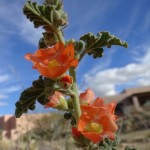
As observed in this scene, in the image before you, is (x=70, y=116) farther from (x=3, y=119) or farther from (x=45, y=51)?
(x=3, y=119)

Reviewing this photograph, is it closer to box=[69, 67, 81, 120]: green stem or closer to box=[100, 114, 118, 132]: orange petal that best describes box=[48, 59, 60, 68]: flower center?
box=[69, 67, 81, 120]: green stem

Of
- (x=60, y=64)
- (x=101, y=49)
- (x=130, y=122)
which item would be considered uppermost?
(x=130, y=122)

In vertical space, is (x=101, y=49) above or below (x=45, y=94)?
above

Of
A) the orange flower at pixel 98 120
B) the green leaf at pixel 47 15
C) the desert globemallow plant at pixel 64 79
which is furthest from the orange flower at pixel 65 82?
the green leaf at pixel 47 15

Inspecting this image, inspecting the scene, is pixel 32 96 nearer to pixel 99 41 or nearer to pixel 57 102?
pixel 57 102

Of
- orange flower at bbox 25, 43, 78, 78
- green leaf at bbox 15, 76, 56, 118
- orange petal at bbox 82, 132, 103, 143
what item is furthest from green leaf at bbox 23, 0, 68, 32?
orange petal at bbox 82, 132, 103, 143

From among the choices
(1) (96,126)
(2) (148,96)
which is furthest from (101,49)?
(2) (148,96)

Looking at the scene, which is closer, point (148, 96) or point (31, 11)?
point (31, 11)
